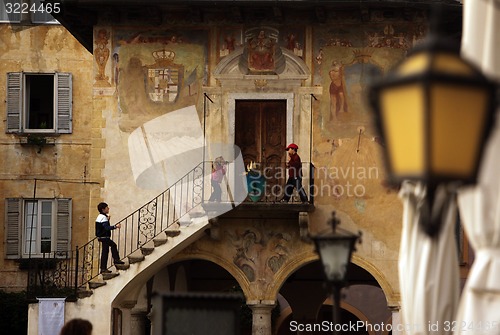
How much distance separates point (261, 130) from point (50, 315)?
18.1 ft

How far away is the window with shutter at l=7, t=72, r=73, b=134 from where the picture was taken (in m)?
32.9

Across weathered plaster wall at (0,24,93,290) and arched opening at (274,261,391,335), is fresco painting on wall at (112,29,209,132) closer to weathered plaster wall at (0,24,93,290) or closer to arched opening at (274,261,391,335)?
arched opening at (274,261,391,335)

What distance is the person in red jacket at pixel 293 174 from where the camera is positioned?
25781 millimetres

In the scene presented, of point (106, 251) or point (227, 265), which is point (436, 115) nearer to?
point (106, 251)

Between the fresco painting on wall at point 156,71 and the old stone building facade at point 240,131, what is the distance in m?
0.02

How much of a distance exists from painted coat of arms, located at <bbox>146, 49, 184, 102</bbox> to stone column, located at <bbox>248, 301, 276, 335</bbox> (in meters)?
4.44

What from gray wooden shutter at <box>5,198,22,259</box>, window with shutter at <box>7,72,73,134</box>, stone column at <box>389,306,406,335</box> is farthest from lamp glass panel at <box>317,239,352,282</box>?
window with shutter at <box>7,72,73,134</box>

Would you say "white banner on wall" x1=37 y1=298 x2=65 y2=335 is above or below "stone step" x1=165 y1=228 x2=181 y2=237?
below

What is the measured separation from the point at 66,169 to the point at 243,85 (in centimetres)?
769

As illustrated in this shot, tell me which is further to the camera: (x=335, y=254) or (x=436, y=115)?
(x=335, y=254)

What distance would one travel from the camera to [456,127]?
4918 mm

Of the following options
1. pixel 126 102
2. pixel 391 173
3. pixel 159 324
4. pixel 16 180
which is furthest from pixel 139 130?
pixel 391 173

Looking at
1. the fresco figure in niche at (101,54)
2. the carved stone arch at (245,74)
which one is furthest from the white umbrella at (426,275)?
the fresco figure in niche at (101,54)

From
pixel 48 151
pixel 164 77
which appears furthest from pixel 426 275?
pixel 48 151
